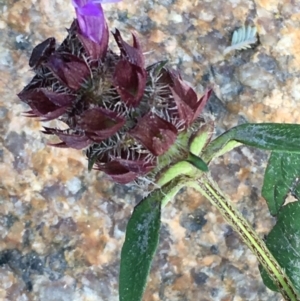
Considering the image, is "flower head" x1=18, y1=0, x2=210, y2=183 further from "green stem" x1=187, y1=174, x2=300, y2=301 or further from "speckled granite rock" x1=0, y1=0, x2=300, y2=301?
"speckled granite rock" x1=0, y1=0, x2=300, y2=301

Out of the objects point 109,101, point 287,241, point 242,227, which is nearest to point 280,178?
point 287,241

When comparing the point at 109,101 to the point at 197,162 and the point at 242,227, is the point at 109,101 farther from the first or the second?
the point at 242,227

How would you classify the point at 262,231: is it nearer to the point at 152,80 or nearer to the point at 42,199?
the point at 42,199

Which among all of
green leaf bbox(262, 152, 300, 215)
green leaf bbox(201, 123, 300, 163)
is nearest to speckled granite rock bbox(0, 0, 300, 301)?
green leaf bbox(262, 152, 300, 215)

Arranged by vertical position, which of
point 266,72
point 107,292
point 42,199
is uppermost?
point 266,72

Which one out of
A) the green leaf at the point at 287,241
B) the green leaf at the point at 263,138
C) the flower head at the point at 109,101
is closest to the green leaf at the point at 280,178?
the green leaf at the point at 287,241

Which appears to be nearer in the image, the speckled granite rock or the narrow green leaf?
the narrow green leaf

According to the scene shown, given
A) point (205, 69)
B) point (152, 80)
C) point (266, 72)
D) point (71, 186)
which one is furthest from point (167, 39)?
point (152, 80)
